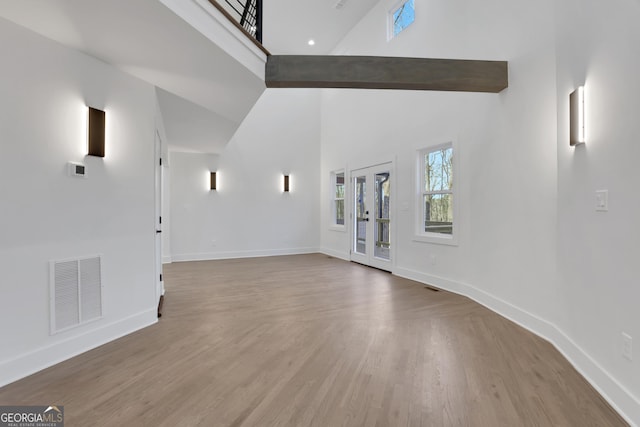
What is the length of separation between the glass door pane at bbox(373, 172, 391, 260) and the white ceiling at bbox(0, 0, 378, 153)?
9.56 ft

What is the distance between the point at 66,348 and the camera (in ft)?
7.66

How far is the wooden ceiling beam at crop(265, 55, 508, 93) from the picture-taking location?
3051mm

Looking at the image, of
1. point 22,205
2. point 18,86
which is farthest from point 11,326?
point 18,86

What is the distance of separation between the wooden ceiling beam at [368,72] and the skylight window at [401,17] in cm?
236

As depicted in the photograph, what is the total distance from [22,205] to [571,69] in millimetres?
4262

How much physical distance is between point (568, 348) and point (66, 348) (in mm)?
3928

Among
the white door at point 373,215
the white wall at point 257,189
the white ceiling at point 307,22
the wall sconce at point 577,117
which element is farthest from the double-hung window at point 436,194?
the white wall at point 257,189

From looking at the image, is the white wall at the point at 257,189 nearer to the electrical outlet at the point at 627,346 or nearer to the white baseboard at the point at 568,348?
the white baseboard at the point at 568,348

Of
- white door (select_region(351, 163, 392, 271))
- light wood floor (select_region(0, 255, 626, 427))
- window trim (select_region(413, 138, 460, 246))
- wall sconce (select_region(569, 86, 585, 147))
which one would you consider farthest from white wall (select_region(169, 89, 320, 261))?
wall sconce (select_region(569, 86, 585, 147))

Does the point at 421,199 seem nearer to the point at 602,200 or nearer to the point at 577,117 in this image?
the point at 577,117

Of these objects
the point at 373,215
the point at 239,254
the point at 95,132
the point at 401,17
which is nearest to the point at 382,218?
the point at 373,215

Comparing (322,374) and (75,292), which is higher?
(75,292)

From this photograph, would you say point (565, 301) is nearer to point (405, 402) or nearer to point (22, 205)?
point (405, 402)

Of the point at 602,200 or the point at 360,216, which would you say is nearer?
the point at 602,200
